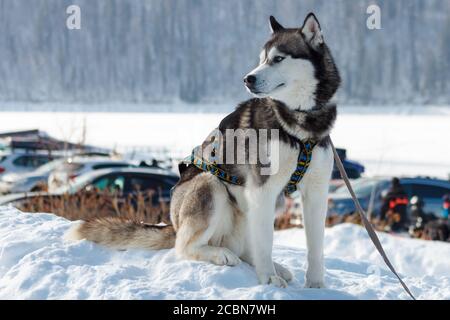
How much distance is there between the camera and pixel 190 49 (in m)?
102

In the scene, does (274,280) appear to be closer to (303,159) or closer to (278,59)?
(303,159)

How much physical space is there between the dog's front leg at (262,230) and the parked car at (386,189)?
899 cm

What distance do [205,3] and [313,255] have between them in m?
111

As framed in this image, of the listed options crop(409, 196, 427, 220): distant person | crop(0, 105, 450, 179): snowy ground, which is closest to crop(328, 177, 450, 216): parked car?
crop(409, 196, 427, 220): distant person

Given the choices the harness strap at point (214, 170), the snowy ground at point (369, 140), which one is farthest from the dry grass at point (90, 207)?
the snowy ground at point (369, 140)

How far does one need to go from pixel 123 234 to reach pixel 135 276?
62 centimetres

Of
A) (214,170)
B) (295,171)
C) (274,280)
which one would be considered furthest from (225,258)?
(295,171)

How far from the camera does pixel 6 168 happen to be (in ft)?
62.8

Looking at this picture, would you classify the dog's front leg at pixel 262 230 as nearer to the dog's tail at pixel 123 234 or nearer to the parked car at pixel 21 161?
the dog's tail at pixel 123 234

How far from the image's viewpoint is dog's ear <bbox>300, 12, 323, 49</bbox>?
13.7ft

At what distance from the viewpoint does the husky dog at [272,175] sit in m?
4.10

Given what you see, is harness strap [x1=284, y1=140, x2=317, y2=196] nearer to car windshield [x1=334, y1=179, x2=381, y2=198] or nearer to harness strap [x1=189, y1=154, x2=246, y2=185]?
harness strap [x1=189, y1=154, x2=246, y2=185]
